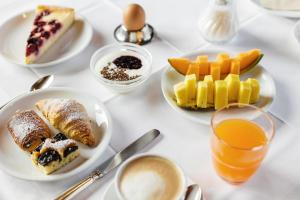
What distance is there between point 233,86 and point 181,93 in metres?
0.14

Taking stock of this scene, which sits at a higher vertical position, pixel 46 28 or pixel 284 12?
pixel 46 28

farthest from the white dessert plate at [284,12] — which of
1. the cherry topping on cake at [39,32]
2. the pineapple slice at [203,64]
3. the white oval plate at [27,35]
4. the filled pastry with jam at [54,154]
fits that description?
the filled pastry with jam at [54,154]

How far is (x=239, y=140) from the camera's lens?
1.03 m

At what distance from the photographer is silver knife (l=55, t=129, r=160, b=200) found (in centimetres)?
104

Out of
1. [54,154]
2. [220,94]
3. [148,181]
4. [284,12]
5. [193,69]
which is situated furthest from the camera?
[284,12]

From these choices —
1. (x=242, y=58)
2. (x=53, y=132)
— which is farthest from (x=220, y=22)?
(x=53, y=132)

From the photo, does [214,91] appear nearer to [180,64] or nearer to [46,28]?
[180,64]

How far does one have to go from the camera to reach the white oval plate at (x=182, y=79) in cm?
121

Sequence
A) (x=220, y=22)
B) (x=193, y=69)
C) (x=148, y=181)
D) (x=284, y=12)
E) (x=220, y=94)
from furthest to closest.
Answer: (x=284, y=12) < (x=220, y=22) < (x=193, y=69) < (x=220, y=94) < (x=148, y=181)

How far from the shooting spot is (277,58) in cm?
143

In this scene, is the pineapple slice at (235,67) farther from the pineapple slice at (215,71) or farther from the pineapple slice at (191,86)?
the pineapple slice at (191,86)

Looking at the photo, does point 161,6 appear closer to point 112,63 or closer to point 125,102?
point 112,63

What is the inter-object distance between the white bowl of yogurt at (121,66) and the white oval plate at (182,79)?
68 millimetres

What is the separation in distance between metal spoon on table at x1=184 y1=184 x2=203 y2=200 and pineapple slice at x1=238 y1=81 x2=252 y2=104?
31 centimetres
